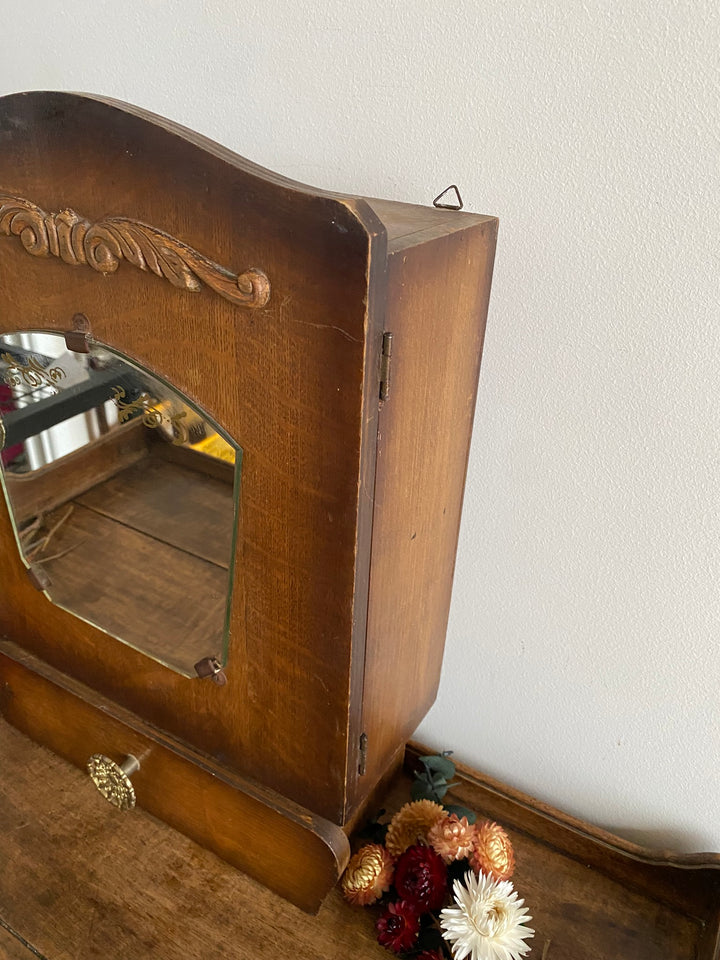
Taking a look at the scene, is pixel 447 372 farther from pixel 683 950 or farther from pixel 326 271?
pixel 683 950

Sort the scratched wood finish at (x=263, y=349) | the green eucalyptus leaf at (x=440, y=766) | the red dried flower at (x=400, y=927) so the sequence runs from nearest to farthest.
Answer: the scratched wood finish at (x=263, y=349), the red dried flower at (x=400, y=927), the green eucalyptus leaf at (x=440, y=766)

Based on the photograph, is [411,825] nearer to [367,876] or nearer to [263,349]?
[367,876]

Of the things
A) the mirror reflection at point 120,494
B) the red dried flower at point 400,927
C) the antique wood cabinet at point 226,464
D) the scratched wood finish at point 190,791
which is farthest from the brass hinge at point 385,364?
the red dried flower at point 400,927

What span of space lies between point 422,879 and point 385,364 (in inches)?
20.7

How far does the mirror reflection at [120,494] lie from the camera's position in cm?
61

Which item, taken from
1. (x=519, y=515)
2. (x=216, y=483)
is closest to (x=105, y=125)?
(x=216, y=483)

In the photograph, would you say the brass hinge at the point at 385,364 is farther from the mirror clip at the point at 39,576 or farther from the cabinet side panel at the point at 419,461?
the mirror clip at the point at 39,576

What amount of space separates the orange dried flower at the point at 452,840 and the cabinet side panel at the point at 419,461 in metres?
0.09

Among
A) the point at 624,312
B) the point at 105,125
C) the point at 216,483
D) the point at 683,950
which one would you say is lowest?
the point at 683,950

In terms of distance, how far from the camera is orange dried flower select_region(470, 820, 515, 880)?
0.73m

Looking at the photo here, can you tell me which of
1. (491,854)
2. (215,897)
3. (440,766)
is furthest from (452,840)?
(215,897)

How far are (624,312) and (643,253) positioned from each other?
0.05 m

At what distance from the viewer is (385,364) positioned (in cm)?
50

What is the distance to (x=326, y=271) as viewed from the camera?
1.53 ft
